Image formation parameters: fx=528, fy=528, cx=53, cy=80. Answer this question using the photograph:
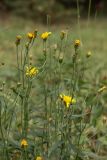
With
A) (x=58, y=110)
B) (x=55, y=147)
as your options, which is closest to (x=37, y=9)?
(x=58, y=110)

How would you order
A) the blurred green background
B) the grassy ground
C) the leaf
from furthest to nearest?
the blurred green background < the grassy ground < the leaf

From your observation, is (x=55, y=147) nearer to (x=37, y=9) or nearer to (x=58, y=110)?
(x=58, y=110)

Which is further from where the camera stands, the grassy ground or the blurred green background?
the blurred green background

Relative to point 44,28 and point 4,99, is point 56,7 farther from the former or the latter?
point 4,99

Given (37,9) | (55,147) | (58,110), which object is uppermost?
(37,9)

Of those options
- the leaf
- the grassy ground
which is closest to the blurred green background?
the grassy ground

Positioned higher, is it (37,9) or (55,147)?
(37,9)

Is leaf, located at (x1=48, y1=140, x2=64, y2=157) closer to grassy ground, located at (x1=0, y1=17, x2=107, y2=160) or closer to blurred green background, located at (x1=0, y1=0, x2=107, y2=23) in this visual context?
grassy ground, located at (x1=0, y1=17, x2=107, y2=160)

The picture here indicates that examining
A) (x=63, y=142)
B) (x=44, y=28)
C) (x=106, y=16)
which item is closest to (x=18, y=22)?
(x=44, y=28)

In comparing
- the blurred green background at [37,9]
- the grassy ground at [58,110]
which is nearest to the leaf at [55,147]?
the grassy ground at [58,110]

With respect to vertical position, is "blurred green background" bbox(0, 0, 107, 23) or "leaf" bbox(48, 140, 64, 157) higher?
"blurred green background" bbox(0, 0, 107, 23)

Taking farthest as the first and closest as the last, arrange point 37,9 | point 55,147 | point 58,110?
1. point 37,9
2. point 58,110
3. point 55,147

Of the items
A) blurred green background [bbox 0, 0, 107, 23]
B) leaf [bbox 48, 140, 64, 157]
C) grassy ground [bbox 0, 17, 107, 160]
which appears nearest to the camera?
leaf [bbox 48, 140, 64, 157]

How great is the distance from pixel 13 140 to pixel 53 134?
18 cm
